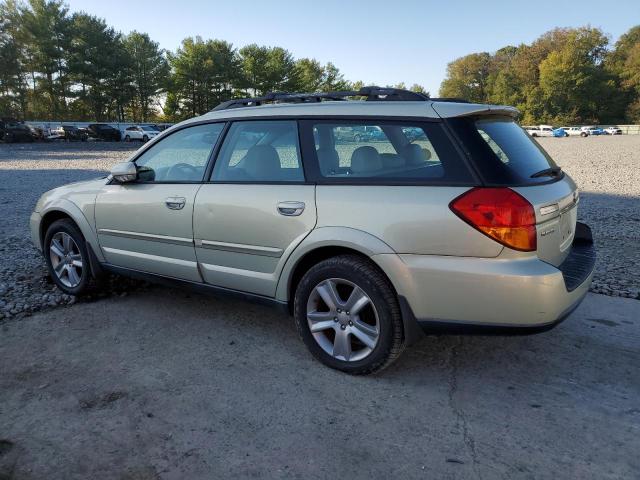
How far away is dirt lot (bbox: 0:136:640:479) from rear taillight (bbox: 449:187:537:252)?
0.96m

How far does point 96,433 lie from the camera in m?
2.69

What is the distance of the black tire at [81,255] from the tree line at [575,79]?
326ft

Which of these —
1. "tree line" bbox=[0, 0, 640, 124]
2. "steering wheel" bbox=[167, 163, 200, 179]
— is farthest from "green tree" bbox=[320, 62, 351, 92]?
"steering wheel" bbox=[167, 163, 200, 179]

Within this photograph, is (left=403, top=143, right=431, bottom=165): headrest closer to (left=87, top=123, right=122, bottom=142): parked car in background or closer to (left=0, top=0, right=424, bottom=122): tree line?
(left=87, top=123, right=122, bottom=142): parked car in background

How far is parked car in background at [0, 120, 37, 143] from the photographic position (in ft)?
118

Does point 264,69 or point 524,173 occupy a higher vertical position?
A: point 264,69

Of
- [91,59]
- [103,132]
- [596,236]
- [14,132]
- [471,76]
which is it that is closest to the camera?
[596,236]

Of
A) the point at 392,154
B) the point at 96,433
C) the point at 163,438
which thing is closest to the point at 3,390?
the point at 96,433

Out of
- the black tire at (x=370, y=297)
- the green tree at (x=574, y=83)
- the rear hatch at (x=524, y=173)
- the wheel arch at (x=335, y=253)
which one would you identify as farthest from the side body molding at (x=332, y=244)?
the green tree at (x=574, y=83)

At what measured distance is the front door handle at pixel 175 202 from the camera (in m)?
3.86

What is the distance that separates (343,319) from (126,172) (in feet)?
7.15

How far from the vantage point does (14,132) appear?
36.2 meters

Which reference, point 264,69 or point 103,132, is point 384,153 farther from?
point 264,69

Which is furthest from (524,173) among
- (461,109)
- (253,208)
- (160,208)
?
(160,208)
